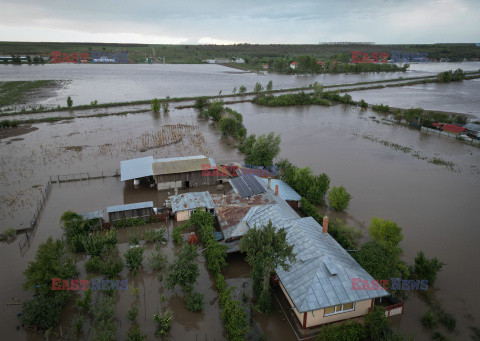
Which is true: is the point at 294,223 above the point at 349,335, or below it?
above

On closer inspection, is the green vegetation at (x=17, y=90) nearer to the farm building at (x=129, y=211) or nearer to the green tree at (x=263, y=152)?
the farm building at (x=129, y=211)

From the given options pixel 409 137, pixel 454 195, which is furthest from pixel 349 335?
pixel 409 137

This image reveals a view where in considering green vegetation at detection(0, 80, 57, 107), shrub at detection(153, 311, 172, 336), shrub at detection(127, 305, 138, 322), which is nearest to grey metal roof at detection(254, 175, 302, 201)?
shrub at detection(153, 311, 172, 336)

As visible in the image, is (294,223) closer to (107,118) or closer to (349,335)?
(349,335)

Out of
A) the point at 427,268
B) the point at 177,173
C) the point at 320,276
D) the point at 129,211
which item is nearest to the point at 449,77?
the point at 427,268

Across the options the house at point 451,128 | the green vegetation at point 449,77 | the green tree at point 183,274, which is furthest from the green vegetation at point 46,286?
the green vegetation at point 449,77

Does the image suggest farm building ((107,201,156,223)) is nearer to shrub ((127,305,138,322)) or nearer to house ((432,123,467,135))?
shrub ((127,305,138,322))

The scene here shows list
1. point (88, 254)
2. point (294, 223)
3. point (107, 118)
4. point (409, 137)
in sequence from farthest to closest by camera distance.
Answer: point (107, 118) → point (409, 137) → point (88, 254) → point (294, 223)
